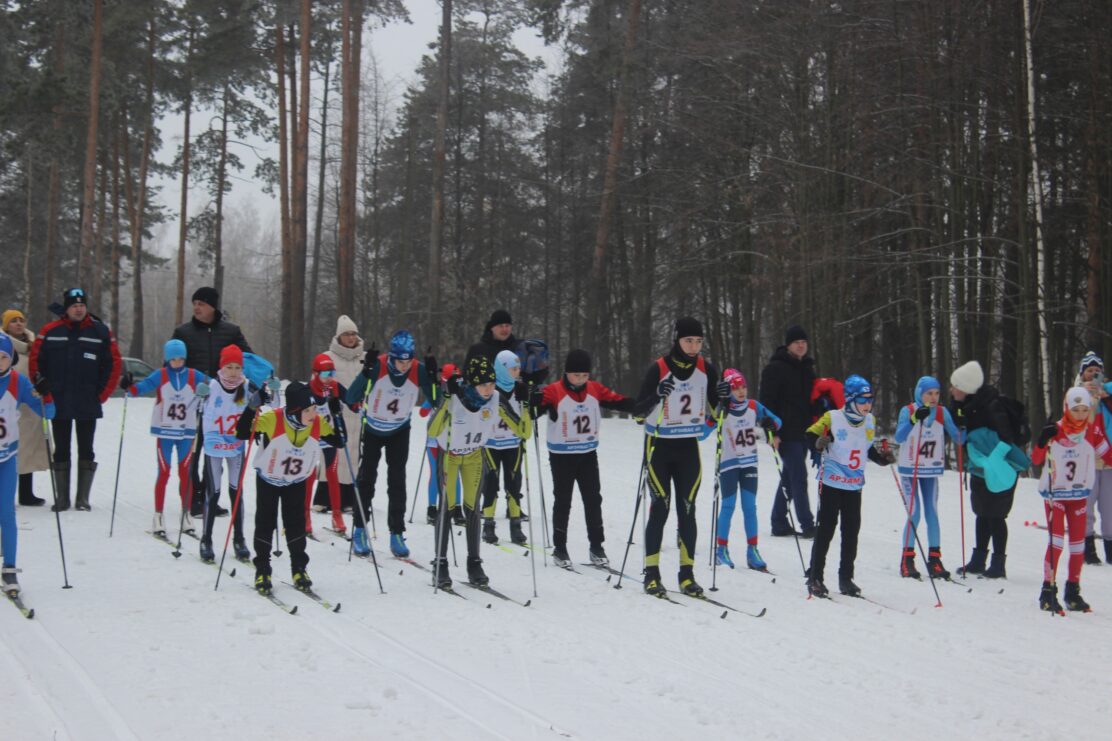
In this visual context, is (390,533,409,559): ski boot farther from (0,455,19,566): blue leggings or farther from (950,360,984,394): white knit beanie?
(950,360,984,394): white knit beanie

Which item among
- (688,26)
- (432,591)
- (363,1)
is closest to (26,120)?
(363,1)

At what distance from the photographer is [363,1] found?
25.8 m

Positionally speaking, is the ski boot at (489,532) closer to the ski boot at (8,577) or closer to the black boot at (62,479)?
the ski boot at (8,577)

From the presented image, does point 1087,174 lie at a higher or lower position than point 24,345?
higher

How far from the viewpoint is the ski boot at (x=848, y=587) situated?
8492mm

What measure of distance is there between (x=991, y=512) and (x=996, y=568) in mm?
535

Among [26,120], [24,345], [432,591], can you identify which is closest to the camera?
[432,591]

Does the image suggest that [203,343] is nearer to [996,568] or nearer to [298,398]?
[298,398]

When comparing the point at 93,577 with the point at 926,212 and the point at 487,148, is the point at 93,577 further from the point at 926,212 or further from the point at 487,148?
the point at 487,148

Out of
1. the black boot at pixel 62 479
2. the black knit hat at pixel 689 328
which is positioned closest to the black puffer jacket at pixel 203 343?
the black boot at pixel 62 479

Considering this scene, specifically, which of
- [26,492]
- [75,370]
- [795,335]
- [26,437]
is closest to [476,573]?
[795,335]

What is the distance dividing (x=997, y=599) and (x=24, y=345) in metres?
10.3

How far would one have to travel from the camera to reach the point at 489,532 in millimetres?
10391

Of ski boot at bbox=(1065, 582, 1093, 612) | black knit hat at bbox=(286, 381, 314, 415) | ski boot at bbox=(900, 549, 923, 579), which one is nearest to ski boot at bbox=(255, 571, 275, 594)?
black knit hat at bbox=(286, 381, 314, 415)
